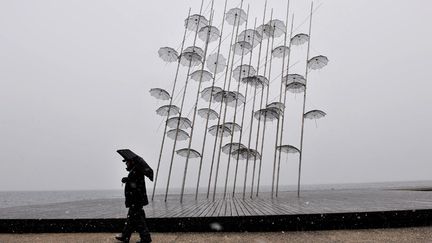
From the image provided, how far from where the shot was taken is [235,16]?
55.1ft

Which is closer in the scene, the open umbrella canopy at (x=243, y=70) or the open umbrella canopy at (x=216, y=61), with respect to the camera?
the open umbrella canopy at (x=216, y=61)

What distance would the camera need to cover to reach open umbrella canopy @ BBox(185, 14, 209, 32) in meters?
15.3

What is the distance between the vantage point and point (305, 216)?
7387mm

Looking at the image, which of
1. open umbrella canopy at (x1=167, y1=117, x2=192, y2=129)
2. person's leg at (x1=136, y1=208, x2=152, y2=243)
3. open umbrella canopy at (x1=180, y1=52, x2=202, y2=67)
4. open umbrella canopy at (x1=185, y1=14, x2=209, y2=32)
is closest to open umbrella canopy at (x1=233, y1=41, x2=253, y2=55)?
open umbrella canopy at (x1=185, y1=14, x2=209, y2=32)

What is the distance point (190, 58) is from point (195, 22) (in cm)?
233

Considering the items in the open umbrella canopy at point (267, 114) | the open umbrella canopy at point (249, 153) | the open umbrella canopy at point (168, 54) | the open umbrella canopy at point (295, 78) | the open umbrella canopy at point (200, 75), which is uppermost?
the open umbrella canopy at point (168, 54)

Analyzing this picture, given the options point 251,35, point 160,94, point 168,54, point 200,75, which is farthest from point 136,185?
point 251,35

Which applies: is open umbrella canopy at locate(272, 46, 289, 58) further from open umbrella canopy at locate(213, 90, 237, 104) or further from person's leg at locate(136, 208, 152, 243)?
person's leg at locate(136, 208, 152, 243)

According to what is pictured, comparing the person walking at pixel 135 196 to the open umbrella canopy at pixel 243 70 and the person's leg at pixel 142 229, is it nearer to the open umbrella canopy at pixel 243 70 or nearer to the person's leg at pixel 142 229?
the person's leg at pixel 142 229

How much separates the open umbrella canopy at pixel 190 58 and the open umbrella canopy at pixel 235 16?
360cm

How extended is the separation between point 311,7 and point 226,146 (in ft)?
29.7

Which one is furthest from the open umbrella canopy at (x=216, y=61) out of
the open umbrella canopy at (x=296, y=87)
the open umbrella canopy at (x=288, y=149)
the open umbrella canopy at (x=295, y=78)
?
the open umbrella canopy at (x=288, y=149)

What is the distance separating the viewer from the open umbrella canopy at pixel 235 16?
16.8 meters

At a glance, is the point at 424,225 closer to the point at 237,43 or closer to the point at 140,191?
the point at 140,191
